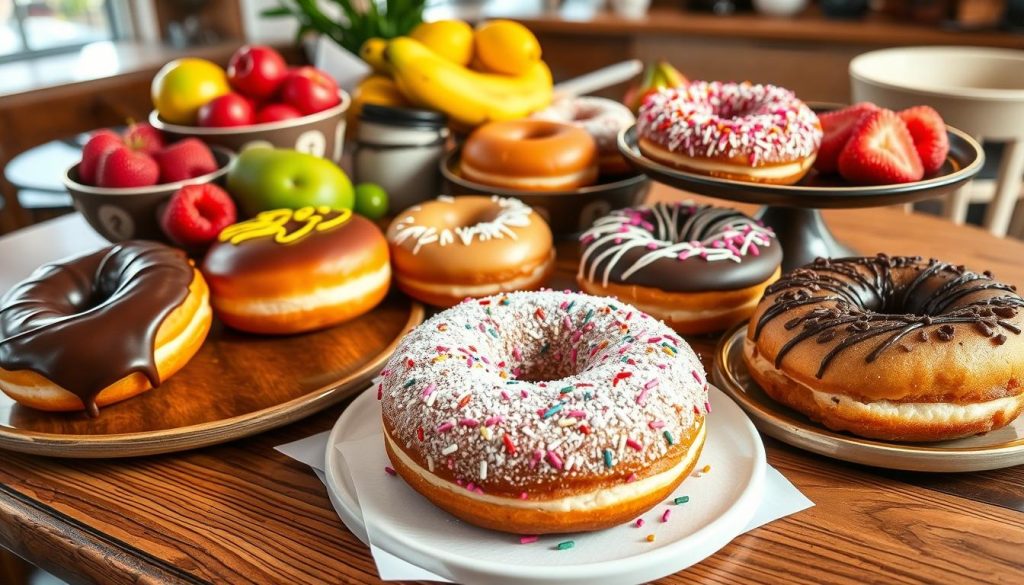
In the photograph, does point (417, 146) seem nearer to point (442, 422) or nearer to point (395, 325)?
point (395, 325)

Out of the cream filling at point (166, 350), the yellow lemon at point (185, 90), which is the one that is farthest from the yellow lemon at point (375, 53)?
the cream filling at point (166, 350)

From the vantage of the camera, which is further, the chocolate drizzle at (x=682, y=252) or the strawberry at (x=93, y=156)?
the strawberry at (x=93, y=156)

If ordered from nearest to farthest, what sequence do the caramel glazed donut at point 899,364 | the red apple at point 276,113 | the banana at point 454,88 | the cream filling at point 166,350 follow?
the caramel glazed donut at point 899,364
the cream filling at point 166,350
the red apple at point 276,113
the banana at point 454,88

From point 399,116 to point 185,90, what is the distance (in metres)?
0.40

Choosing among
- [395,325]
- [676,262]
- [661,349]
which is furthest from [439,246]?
[661,349]

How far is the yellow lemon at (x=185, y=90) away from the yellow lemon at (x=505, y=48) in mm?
554

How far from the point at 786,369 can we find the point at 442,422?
0.40 m

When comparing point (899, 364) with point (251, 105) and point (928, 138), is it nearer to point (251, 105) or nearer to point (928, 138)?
point (928, 138)

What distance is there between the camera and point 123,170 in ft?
4.31

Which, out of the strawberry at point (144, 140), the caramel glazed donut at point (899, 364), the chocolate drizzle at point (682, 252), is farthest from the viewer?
the strawberry at point (144, 140)

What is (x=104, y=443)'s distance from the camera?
916mm

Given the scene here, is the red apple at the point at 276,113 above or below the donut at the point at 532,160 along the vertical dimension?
above

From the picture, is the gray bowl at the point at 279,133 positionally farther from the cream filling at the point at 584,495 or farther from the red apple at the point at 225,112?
the cream filling at the point at 584,495

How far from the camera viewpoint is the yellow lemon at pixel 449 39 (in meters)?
1.77
